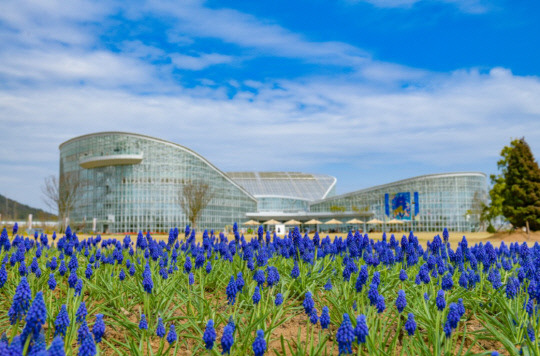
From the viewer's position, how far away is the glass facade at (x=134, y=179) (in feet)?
246

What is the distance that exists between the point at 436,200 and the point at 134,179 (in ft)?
182

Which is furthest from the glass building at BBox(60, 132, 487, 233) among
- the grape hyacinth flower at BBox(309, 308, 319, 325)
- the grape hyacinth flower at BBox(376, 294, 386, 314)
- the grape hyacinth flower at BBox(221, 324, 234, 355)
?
the grape hyacinth flower at BBox(221, 324, 234, 355)

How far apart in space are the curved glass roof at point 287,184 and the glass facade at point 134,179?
100ft

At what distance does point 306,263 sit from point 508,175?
39.6 meters

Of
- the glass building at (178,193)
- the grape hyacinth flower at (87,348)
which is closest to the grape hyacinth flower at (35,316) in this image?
the grape hyacinth flower at (87,348)

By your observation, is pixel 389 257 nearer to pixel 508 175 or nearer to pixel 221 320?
pixel 221 320

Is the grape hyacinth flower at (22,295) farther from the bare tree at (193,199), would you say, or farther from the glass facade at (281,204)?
the glass facade at (281,204)

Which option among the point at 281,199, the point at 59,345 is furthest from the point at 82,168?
the point at 59,345

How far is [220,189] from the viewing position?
8338cm

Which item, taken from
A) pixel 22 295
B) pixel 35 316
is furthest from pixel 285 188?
pixel 35 316

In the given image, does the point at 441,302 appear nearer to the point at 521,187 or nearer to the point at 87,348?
the point at 87,348

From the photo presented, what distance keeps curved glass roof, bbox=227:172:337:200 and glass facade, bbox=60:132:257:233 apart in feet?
Answer: 100

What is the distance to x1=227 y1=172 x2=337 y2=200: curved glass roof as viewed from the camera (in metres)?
109

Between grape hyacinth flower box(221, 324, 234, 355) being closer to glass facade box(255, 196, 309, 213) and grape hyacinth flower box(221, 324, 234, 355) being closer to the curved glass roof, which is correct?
glass facade box(255, 196, 309, 213)
